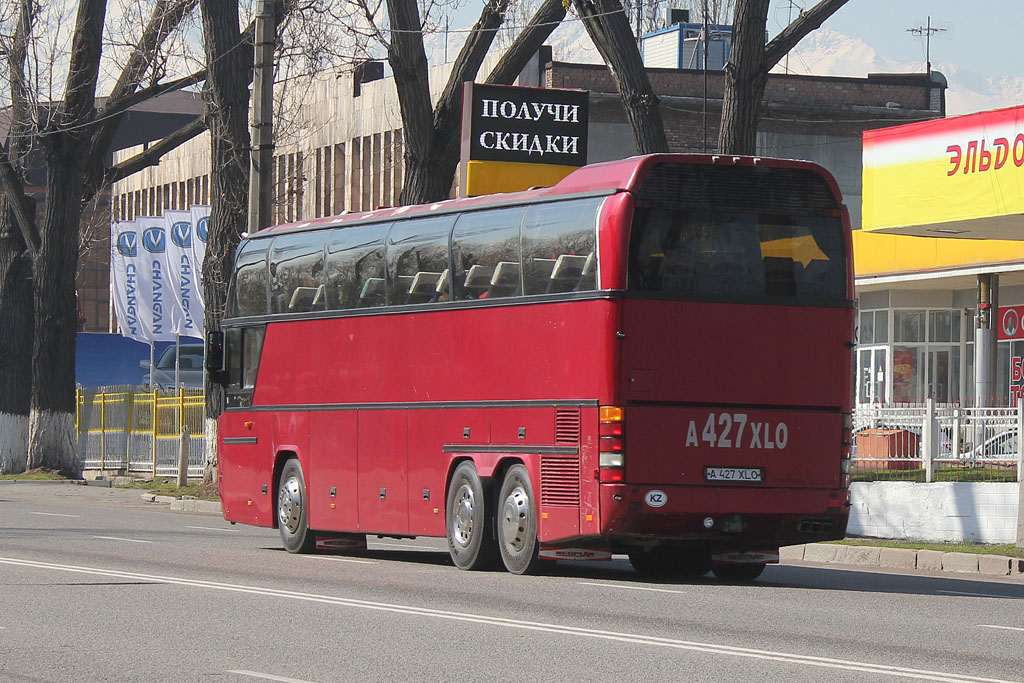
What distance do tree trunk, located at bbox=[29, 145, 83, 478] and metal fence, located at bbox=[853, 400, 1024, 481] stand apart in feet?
68.3

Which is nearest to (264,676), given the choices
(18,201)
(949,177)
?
(949,177)

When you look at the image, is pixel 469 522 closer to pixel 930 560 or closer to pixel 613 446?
pixel 613 446

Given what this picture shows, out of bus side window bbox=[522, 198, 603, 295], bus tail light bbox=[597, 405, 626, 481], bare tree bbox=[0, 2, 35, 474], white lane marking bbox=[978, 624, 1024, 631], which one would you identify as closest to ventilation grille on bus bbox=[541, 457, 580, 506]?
bus tail light bbox=[597, 405, 626, 481]

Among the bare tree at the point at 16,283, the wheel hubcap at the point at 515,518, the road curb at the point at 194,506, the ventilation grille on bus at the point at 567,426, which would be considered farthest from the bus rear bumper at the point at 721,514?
the bare tree at the point at 16,283

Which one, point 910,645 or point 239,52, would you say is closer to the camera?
point 910,645

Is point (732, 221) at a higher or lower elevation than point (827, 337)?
higher

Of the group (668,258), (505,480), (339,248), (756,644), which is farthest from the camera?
(339,248)

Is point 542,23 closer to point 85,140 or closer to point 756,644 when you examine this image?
point 85,140

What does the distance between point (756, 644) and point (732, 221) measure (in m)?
5.77

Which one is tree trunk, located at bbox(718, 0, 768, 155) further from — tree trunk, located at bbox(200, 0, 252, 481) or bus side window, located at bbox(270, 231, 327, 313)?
tree trunk, located at bbox(200, 0, 252, 481)

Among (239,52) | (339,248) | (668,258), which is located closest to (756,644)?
(668,258)

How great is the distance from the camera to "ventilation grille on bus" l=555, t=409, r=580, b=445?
15211 millimetres

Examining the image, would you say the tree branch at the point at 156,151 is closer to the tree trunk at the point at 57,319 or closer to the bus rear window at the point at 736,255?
the tree trunk at the point at 57,319

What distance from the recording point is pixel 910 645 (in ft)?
34.2
